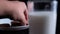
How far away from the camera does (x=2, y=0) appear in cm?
64

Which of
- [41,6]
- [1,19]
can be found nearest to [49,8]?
[41,6]

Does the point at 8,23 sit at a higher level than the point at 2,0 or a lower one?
lower

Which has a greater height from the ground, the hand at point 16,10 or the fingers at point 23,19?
the hand at point 16,10

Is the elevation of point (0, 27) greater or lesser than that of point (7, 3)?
lesser

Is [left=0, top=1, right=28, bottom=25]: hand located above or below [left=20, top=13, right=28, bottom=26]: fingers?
above

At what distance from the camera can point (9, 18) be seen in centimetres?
66

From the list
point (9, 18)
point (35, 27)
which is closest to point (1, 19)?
point (9, 18)

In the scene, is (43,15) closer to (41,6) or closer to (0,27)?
(41,6)

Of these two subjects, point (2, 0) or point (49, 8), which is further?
point (49, 8)

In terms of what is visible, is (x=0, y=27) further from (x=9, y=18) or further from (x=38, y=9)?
(x=38, y=9)

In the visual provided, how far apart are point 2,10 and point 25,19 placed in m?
0.11

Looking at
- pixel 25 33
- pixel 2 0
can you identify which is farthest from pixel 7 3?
pixel 25 33

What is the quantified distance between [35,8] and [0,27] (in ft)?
0.76

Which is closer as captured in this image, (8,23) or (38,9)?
(8,23)
